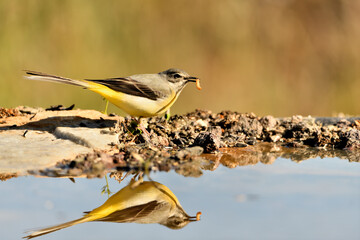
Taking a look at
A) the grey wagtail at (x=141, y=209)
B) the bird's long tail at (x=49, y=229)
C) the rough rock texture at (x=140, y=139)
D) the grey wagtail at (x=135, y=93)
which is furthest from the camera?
the grey wagtail at (x=135, y=93)

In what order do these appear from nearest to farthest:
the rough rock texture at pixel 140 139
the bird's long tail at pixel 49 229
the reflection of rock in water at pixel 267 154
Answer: the bird's long tail at pixel 49 229 < the rough rock texture at pixel 140 139 < the reflection of rock in water at pixel 267 154

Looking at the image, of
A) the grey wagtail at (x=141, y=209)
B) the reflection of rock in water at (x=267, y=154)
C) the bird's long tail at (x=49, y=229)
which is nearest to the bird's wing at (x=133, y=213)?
the grey wagtail at (x=141, y=209)

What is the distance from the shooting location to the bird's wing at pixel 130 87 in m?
5.33

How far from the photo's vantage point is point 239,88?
1024 cm

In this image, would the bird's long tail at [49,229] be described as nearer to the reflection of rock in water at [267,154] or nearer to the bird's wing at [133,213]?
the bird's wing at [133,213]

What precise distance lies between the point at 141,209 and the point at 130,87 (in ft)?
9.19

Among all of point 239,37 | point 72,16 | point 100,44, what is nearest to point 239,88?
point 239,37

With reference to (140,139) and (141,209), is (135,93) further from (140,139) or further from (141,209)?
(141,209)

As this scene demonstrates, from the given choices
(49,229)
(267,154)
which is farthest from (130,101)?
(49,229)

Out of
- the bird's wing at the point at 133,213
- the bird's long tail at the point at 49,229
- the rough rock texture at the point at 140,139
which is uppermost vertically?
the rough rock texture at the point at 140,139

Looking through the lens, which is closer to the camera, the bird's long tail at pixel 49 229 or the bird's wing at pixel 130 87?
the bird's long tail at pixel 49 229

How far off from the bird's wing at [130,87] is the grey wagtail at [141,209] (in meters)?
2.32

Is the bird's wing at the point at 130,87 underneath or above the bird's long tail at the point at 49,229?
above

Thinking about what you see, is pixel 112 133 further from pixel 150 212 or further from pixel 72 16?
pixel 72 16
